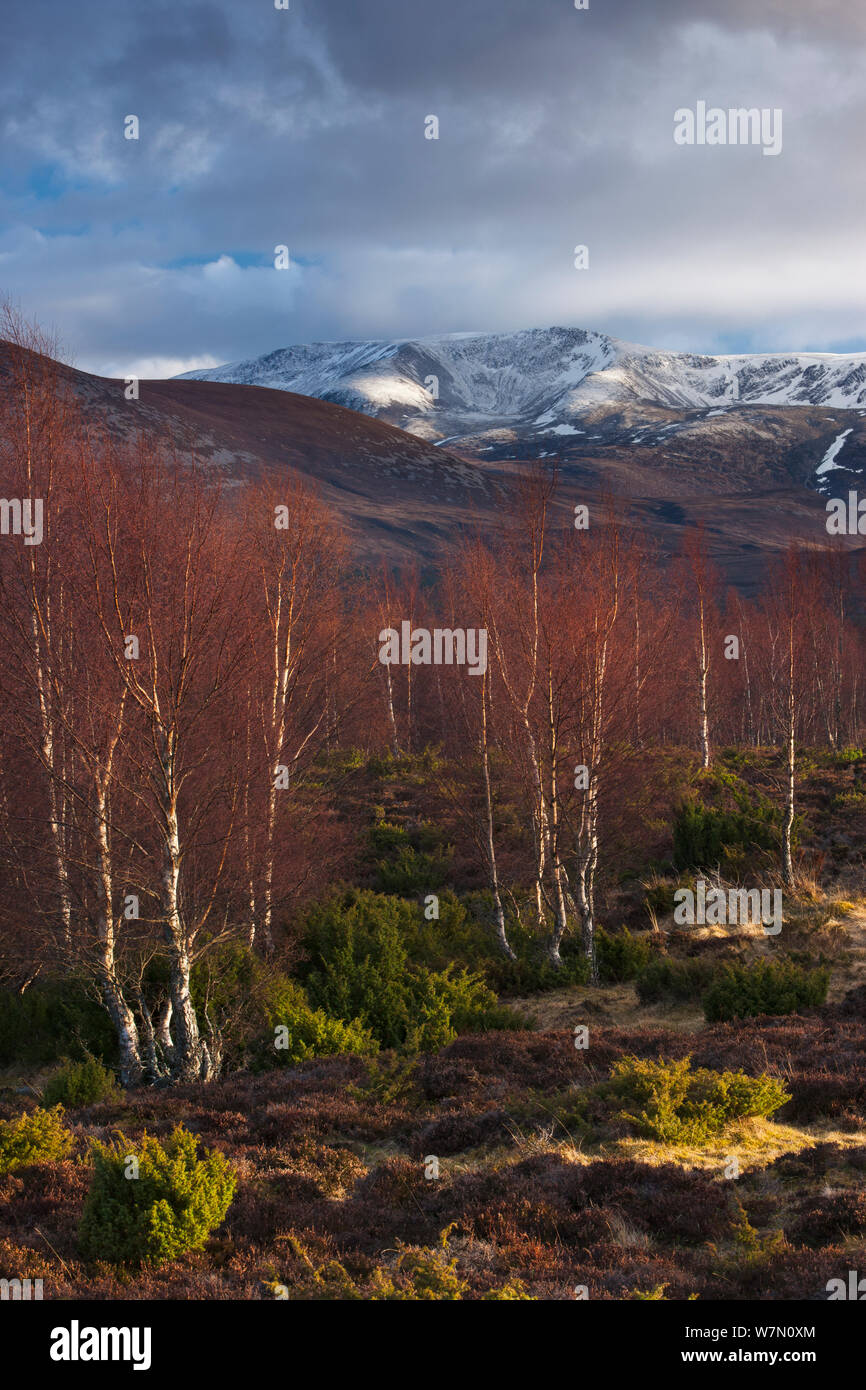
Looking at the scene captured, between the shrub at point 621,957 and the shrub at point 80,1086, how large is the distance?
7820 millimetres

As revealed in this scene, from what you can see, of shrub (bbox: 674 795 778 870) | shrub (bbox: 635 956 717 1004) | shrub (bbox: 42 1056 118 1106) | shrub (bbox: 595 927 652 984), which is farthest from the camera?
shrub (bbox: 674 795 778 870)

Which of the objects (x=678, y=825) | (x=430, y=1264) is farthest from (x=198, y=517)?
(x=678, y=825)

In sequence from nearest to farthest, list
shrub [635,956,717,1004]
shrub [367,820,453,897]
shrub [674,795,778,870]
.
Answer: shrub [635,956,717,1004] → shrub [674,795,778,870] → shrub [367,820,453,897]

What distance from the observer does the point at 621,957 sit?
47.1 ft

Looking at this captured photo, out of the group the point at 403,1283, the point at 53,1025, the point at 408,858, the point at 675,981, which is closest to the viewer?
the point at 403,1283

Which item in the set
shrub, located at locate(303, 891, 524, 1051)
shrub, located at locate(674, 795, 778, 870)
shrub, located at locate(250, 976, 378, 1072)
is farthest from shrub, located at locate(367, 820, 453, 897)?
shrub, located at locate(250, 976, 378, 1072)

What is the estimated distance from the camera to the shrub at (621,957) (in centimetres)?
1426

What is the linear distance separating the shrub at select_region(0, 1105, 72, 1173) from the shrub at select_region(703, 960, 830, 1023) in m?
8.06

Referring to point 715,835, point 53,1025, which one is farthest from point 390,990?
point 715,835

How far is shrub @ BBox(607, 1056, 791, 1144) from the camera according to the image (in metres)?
7.47

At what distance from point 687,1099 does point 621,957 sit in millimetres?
6614

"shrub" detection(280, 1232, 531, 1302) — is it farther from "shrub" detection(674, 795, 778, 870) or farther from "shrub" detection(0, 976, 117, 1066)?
"shrub" detection(674, 795, 778, 870)

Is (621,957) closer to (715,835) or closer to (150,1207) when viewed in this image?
(715,835)
